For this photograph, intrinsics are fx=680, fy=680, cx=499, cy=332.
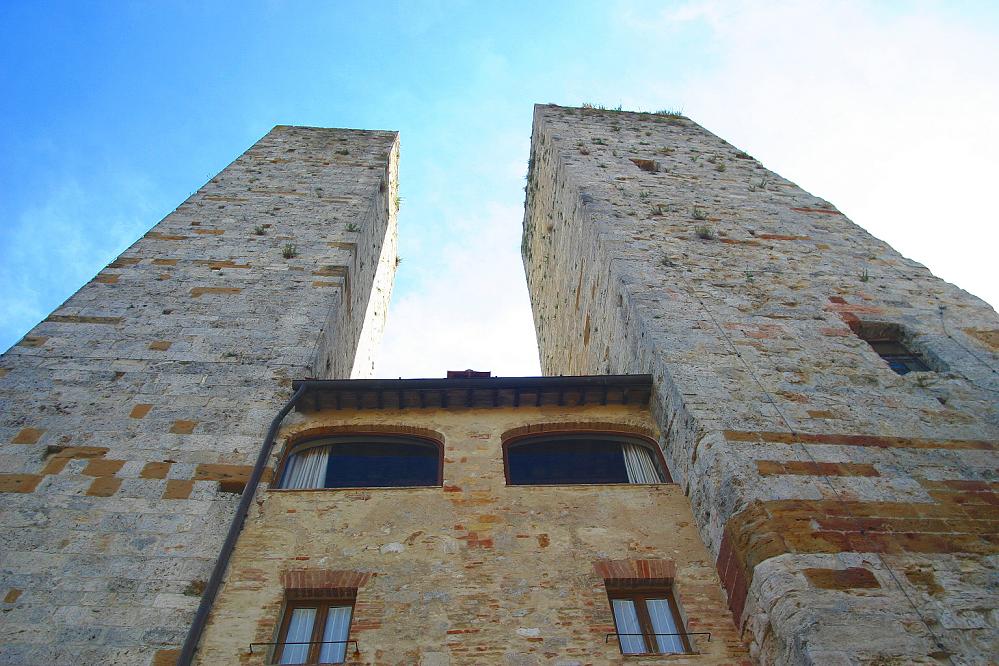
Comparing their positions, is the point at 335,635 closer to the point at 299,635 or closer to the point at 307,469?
the point at 299,635

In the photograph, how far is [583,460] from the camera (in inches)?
260

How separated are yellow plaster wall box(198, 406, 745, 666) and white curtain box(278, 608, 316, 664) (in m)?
0.14

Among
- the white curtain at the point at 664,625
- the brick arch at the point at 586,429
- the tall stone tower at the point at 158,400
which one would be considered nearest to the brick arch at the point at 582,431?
the brick arch at the point at 586,429

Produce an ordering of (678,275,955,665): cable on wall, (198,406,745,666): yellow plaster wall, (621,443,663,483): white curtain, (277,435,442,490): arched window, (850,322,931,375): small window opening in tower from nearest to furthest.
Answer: (678,275,955,665): cable on wall
(198,406,745,666): yellow plaster wall
(277,435,442,490): arched window
(621,443,663,483): white curtain
(850,322,931,375): small window opening in tower

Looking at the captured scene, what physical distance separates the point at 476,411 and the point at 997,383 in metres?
4.98

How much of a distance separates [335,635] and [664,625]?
229 centimetres

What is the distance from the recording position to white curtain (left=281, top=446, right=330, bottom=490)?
19.9 ft

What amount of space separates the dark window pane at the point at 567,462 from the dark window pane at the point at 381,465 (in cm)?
80

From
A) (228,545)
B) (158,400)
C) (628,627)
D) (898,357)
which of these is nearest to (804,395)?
(898,357)

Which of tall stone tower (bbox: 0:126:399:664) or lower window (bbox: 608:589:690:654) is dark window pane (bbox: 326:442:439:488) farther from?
lower window (bbox: 608:589:690:654)

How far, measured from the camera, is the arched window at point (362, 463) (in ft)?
20.2

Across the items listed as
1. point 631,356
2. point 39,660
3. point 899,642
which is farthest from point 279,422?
point 899,642

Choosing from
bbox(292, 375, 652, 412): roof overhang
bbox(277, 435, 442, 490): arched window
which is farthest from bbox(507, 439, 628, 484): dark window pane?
bbox(277, 435, 442, 490): arched window

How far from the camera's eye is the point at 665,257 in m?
8.65
